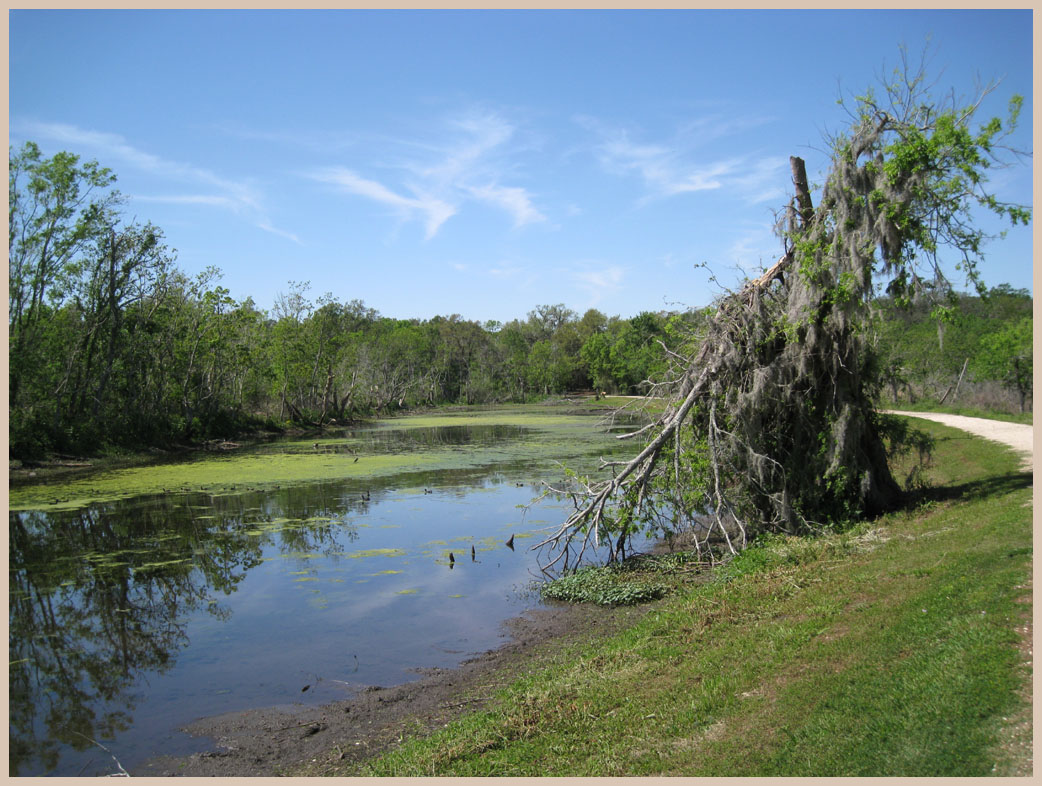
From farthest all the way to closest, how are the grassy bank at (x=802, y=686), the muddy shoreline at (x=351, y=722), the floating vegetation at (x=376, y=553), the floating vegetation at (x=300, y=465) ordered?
the floating vegetation at (x=300, y=465) < the floating vegetation at (x=376, y=553) < the muddy shoreline at (x=351, y=722) < the grassy bank at (x=802, y=686)

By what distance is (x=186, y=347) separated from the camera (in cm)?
4381

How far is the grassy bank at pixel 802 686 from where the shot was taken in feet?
16.9

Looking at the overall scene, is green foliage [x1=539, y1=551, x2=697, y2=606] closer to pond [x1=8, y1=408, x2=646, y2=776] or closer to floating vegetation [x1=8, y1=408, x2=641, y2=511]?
pond [x1=8, y1=408, x2=646, y2=776]

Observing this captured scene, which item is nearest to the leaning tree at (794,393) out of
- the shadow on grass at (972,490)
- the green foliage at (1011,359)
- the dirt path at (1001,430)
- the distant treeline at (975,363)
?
the shadow on grass at (972,490)

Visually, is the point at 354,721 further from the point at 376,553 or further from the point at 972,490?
the point at 972,490

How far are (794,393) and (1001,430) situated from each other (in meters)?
14.7

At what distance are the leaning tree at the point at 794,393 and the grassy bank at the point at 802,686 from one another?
3549 millimetres

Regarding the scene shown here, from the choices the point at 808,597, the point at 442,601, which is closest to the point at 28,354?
the point at 442,601

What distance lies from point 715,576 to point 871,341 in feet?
18.7

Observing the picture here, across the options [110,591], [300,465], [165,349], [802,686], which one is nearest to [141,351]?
[165,349]

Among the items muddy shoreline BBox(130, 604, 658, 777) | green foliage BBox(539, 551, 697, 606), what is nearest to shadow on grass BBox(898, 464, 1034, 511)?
A: green foliage BBox(539, 551, 697, 606)

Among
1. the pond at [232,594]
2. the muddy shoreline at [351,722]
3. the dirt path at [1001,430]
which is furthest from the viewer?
the dirt path at [1001,430]

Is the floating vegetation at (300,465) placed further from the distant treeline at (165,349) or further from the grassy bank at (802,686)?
the grassy bank at (802,686)

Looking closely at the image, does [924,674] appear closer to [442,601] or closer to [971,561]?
[971,561]
